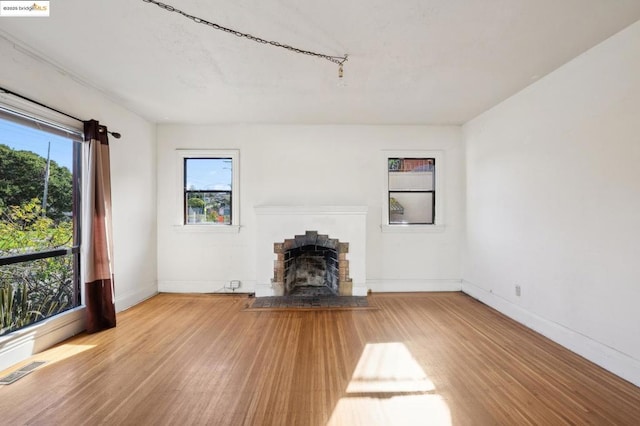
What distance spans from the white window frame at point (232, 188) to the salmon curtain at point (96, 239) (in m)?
1.23

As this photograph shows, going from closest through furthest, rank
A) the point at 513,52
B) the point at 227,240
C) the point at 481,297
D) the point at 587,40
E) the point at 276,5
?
the point at 276,5 → the point at 587,40 → the point at 513,52 → the point at 481,297 → the point at 227,240

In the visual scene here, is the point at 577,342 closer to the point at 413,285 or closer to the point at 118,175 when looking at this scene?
the point at 413,285

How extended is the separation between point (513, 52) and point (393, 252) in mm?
2842

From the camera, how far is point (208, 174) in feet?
14.1

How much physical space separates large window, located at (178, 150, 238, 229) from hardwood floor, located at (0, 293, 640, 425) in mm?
1635

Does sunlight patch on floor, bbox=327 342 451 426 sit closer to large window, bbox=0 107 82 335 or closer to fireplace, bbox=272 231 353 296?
fireplace, bbox=272 231 353 296

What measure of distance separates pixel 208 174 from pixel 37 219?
2089 mm

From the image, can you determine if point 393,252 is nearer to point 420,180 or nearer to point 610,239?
point 420,180

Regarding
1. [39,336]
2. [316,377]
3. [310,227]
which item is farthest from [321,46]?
[39,336]

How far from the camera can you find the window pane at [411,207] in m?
4.35

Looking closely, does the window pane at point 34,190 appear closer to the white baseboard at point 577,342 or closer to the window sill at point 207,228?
the window sill at point 207,228

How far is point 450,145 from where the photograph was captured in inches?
170

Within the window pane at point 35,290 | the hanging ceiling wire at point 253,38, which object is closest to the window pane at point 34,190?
the window pane at point 35,290

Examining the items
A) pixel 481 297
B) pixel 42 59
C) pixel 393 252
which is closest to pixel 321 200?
pixel 393 252
